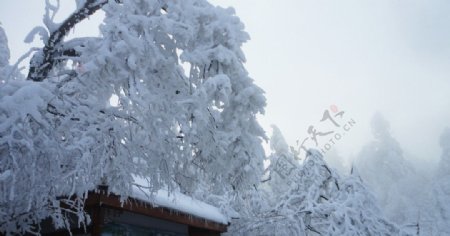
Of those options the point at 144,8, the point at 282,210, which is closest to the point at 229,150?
the point at 144,8

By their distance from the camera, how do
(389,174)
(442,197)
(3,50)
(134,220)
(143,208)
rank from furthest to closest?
(389,174)
(442,197)
(3,50)
(134,220)
(143,208)

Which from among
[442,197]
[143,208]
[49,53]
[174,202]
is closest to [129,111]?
[49,53]

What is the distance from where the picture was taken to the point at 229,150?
6.68 metres

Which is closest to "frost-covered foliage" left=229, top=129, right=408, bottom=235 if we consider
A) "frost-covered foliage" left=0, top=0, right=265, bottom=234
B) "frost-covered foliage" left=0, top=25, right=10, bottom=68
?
"frost-covered foliage" left=0, top=0, right=265, bottom=234

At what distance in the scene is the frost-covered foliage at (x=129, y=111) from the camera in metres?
3.91

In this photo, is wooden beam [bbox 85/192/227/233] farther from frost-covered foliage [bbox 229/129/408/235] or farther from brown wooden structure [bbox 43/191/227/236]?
frost-covered foliage [bbox 229/129/408/235]

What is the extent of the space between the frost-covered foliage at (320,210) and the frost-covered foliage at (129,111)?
3.58 metres

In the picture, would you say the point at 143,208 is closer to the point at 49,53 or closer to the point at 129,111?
the point at 129,111

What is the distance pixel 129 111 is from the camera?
4.96 metres

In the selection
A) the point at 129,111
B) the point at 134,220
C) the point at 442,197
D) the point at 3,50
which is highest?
the point at 442,197

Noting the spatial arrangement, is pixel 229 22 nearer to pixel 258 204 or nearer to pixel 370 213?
pixel 370 213

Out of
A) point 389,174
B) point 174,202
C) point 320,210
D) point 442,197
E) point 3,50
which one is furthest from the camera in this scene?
point 389,174

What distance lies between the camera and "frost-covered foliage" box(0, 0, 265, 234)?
12.8ft

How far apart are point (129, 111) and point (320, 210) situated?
6.72 m
